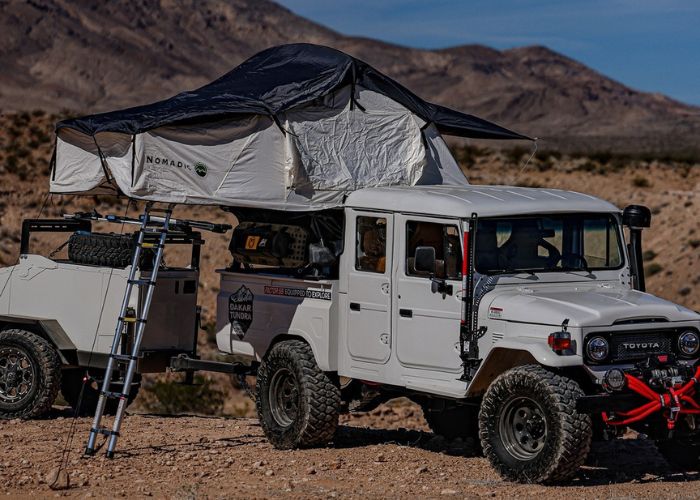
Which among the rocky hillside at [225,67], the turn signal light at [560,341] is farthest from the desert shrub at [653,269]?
the rocky hillside at [225,67]

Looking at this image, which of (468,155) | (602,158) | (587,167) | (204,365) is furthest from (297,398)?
(602,158)

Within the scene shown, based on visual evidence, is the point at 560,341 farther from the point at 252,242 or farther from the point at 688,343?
the point at 252,242

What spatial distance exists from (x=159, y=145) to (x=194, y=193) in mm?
536

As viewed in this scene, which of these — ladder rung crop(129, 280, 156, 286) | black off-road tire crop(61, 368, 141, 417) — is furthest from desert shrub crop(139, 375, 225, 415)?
ladder rung crop(129, 280, 156, 286)

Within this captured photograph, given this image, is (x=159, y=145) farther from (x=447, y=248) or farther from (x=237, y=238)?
(x=447, y=248)

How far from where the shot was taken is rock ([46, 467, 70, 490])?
10.0 meters

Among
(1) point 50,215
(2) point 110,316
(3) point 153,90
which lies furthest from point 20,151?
(3) point 153,90

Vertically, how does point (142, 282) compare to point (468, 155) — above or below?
below

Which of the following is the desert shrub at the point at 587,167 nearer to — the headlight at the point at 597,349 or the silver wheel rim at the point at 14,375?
the silver wheel rim at the point at 14,375

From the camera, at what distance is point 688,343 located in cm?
1009

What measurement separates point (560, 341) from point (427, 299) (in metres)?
1.50

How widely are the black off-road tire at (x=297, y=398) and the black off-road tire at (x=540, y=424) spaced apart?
6.50 ft

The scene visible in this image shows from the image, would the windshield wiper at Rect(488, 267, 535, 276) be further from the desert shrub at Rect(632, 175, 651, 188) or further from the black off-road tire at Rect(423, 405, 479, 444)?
the desert shrub at Rect(632, 175, 651, 188)

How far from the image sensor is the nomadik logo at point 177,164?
1144cm
